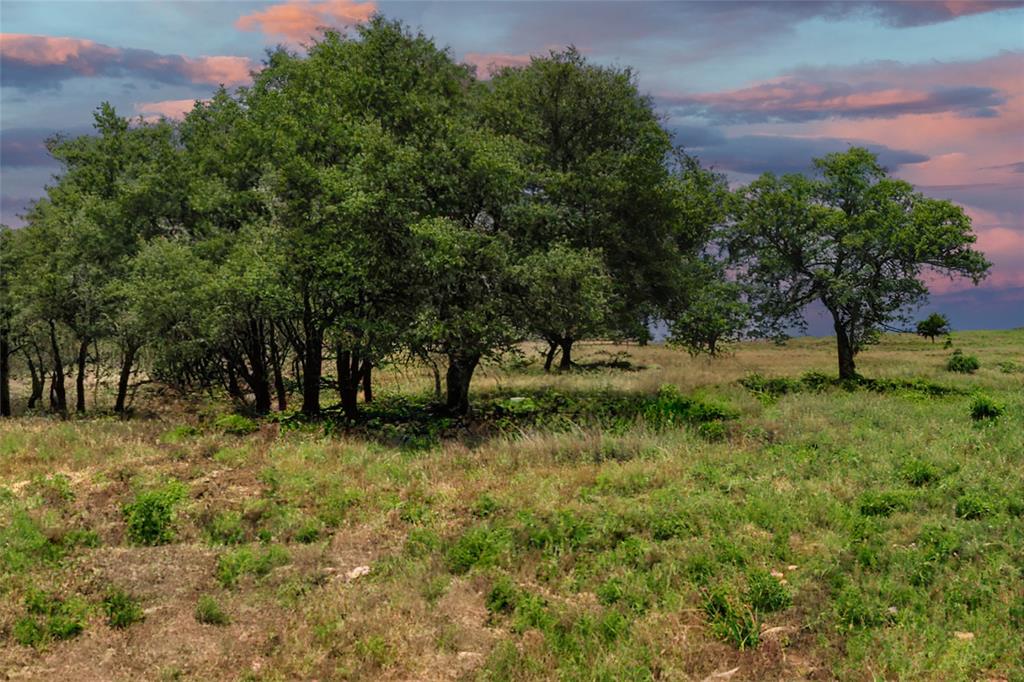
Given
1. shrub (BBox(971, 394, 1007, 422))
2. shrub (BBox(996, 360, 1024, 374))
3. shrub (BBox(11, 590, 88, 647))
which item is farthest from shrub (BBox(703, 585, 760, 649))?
shrub (BBox(996, 360, 1024, 374))

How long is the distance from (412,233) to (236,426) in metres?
8.47

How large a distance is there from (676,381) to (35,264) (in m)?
30.5

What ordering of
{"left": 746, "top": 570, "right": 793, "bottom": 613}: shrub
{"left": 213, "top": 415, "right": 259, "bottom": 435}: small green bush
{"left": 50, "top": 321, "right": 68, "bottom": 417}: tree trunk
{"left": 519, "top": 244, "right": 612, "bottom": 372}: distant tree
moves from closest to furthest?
{"left": 746, "top": 570, "right": 793, "bottom": 613}: shrub
{"left": 519, "top": 244, "right": 612, "bottom": 372}: distant tree
{"left": 213, "top": 415, "right": 259, "bottom": 435}: small green bush
{"left": 50, "top": 321, "right": 68, "bottom": 417}: tree trunk

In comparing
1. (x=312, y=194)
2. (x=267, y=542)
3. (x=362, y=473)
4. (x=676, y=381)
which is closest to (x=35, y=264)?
(x=312, y=194)

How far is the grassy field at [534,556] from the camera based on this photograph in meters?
8.98

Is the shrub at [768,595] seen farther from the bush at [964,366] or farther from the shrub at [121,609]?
the bush at [964,366]

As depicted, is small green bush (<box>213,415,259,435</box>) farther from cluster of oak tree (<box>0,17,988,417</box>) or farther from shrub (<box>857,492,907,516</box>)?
shrub (<box>857,492,907,516</box>)

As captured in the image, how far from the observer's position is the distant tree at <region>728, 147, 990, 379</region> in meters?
32.9

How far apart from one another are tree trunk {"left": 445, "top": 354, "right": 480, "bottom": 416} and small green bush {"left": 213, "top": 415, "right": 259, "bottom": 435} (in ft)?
22.2

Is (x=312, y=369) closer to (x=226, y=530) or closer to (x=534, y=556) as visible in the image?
(x=226, y=530)

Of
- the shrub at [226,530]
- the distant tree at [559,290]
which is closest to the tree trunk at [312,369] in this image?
the distant tree at [559,290]

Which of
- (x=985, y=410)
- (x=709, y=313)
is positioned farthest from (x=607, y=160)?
(x=985, y=410)

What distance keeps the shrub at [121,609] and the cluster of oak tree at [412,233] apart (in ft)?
36.7

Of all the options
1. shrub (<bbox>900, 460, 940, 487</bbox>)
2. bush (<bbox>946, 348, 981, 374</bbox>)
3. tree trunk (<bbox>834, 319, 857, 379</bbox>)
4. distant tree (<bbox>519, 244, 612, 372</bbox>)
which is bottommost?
shrub (<bbox>900, 460, 940, 487</bbox>)
